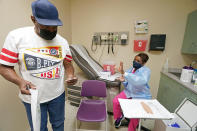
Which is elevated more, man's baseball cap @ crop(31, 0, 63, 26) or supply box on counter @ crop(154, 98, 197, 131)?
man's baseball cap @ crop(31, 0, 63, 26)

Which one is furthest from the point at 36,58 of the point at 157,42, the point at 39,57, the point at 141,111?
the point at 157,42

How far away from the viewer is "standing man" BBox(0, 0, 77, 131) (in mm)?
707

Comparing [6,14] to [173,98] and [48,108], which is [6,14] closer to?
[48,108]

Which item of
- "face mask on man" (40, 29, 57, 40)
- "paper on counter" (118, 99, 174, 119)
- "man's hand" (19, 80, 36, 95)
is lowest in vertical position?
"paper on counter" (118, 99, 174, 119)

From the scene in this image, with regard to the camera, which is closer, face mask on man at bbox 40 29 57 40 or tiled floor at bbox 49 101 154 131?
face mask on man at bbox 40 29 57 40

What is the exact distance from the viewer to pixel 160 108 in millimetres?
957

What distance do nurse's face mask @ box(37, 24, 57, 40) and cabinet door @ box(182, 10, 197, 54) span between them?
6.37 feet

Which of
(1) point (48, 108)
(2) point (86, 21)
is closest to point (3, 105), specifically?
(1) point (48, 108)

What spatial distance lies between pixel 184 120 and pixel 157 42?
1314mm

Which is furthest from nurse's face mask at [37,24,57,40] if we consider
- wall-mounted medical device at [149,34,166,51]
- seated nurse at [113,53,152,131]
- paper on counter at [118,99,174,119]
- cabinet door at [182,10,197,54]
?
cabinet door at [182,10,197,54]

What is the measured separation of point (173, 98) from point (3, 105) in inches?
87.9

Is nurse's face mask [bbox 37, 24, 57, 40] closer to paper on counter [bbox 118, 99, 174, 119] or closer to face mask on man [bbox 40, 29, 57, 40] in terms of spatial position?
face mask on man [bbox 40, 29, 57, 40]

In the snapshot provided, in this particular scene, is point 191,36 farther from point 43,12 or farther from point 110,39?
point 43,12

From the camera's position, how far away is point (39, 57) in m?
0.78
